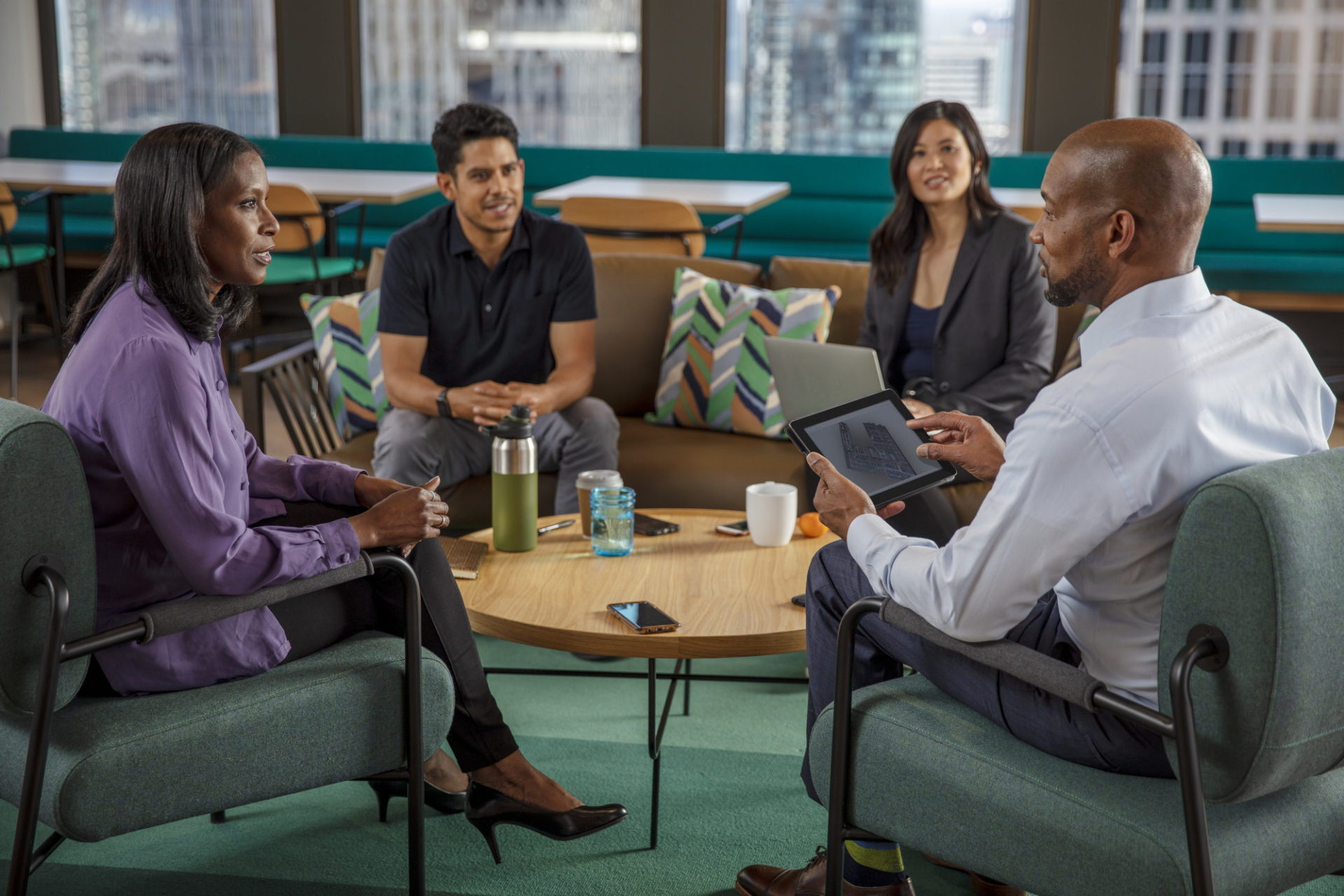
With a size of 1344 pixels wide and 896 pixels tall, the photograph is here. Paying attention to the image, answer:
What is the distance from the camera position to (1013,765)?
1.44m

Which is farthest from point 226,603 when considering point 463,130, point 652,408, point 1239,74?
point 1239,74

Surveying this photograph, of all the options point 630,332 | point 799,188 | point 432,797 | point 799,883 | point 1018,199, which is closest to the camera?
point 799,883

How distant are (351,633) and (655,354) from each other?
5.82 ft

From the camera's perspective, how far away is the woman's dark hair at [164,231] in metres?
1.67

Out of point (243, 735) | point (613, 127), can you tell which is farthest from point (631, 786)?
point (613, 127)

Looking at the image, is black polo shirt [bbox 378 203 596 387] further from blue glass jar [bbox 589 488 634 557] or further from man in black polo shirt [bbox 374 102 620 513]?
blue glass jar [bbox 589 488 634 557]

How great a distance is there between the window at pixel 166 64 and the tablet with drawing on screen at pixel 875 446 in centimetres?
645

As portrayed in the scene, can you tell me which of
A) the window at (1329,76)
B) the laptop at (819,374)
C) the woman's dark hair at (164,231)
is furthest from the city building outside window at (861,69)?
the woman's dark hair at (164,231)

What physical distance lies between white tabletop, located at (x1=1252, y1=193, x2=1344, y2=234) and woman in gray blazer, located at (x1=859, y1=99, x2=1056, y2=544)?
2.08 m

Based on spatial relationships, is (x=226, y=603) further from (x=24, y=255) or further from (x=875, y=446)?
(x=24, y=255)

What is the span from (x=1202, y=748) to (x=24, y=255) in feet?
17.5

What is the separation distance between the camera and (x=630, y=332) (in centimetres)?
348

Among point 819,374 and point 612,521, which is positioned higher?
point 819,374

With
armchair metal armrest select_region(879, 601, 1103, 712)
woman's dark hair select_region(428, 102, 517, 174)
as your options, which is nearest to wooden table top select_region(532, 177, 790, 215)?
woman's dark hair select_region(428, 102, 517, 174)
